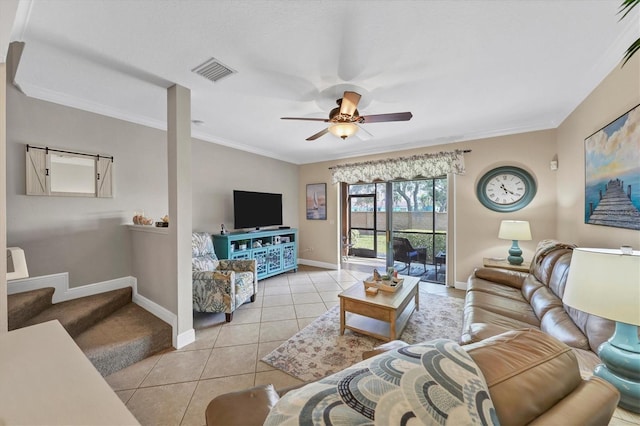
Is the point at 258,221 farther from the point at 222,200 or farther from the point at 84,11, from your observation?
the point at 84,11

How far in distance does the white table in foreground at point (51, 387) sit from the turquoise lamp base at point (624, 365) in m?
1.74

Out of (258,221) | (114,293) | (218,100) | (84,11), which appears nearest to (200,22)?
(84,11)

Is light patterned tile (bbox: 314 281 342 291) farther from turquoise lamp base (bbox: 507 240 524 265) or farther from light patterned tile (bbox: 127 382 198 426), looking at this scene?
turquoise lamp base (bbox: 507 240 524 265)

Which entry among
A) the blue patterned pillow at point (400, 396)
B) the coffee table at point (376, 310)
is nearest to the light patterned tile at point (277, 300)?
the coffee table at point (376, 310)

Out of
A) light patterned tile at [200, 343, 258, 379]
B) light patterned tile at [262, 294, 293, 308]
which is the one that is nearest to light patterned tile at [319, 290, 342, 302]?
light patterned tile at [262, 294, 293, 308]

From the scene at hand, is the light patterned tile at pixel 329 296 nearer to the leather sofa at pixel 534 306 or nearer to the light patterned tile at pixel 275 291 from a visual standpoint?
the light patterned tile at pixel 275 291

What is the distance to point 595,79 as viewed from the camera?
2.13 m

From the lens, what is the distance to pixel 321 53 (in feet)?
6.03

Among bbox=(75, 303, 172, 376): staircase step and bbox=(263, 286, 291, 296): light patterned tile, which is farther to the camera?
bbox=(263, 286, 291, 296): light patterned tile

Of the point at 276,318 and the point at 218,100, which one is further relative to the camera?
the point at 276,318

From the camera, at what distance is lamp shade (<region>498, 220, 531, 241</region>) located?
121 inches

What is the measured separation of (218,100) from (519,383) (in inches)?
124

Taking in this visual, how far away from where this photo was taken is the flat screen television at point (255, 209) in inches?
164

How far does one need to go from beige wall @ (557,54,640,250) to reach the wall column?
3.63 metres
